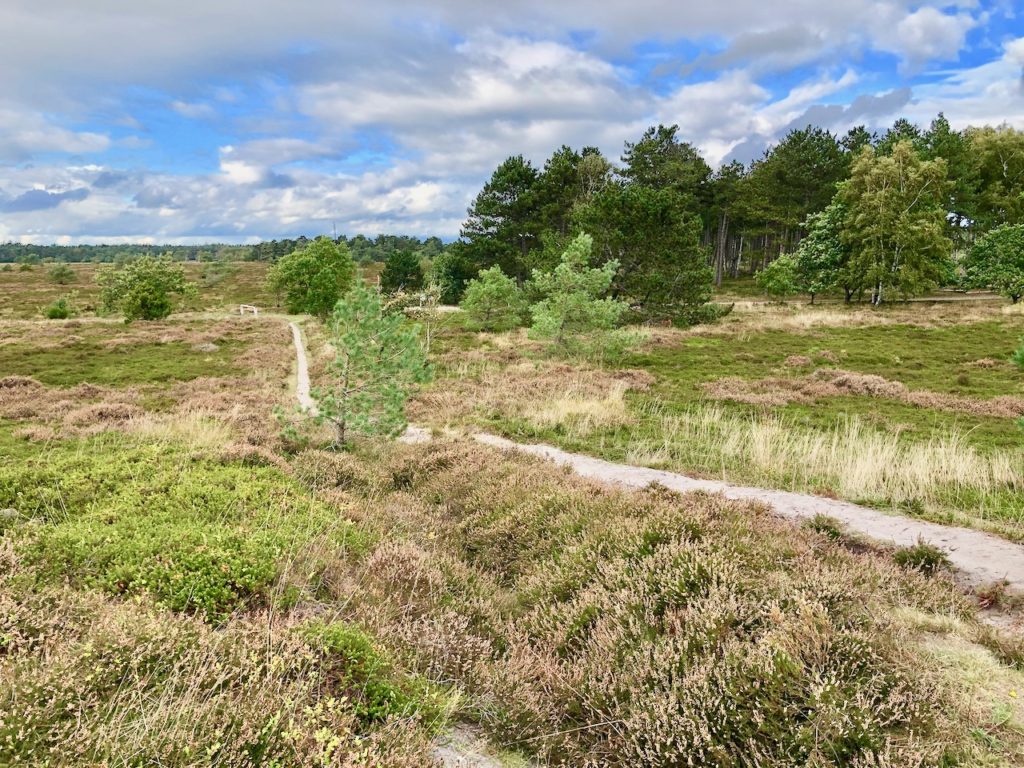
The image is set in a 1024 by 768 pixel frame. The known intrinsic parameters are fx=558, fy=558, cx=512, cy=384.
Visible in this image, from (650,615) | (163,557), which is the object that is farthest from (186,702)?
(650,615)

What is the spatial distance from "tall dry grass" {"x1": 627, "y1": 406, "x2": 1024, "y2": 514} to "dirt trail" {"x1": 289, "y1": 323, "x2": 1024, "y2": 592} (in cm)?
74

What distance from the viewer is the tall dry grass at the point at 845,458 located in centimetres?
893

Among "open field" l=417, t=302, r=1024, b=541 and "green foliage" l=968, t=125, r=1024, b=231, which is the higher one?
"green foliage" l=968, t=125, r=1024, b=231

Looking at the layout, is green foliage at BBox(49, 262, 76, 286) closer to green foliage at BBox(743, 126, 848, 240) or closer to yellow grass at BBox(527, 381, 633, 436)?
green foliage at BBox(743, 126, 848, 240)

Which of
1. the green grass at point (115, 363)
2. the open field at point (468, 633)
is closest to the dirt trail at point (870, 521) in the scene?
the open field at point (468, 633)

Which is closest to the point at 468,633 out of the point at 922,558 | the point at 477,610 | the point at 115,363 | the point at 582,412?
the point at 477,610

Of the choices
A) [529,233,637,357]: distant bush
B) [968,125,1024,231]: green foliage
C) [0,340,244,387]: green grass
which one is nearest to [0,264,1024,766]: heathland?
[529,233,637,357]: distant bush

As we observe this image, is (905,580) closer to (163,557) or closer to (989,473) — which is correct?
(989,473)

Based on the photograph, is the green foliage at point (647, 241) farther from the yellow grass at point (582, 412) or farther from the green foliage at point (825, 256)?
the green foliage at point (825, 256)

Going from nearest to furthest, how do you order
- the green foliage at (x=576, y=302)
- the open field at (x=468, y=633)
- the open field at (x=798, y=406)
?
1. the open field at (x=468, y=633)
2. the open field at (x=798, y=406)
3. the green foliage at (x=576, y=302)

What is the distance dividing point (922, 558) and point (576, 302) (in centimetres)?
1844

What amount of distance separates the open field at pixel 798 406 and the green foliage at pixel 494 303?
4408mm

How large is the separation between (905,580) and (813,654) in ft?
8.86

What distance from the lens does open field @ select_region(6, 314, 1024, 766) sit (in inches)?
120
